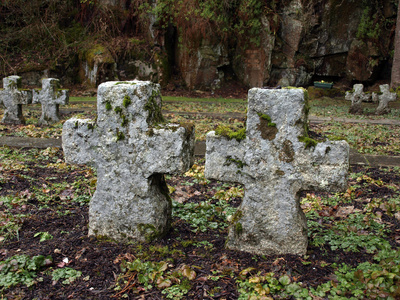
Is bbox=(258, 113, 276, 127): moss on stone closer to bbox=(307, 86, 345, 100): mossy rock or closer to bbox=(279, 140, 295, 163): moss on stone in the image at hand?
bbox=(279, 140, 295, 163): moss on stone

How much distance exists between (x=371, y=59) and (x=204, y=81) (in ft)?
30.1

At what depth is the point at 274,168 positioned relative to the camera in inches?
113

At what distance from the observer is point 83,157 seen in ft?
10.3

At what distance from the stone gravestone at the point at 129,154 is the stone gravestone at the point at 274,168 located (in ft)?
1.24

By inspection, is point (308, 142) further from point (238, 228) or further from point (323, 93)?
point (323, 93)

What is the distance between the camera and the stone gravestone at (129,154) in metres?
2.97

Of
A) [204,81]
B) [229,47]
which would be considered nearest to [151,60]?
[204,81]

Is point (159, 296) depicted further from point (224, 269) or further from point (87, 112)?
point (87, 112)

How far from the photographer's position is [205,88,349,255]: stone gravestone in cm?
274

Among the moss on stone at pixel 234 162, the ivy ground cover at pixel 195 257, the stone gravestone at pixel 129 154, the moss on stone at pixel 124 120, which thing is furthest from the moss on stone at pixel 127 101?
the ivy ground cover at pixel 195 257

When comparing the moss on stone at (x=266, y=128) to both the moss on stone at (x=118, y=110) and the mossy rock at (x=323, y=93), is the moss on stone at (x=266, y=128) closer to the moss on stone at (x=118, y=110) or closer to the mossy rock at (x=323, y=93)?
the moss on stone at (x=118, y=110)

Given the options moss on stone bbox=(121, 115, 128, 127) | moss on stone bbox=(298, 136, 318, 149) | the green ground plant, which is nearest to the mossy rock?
moss on stone bbox=(298, 136, 318, 149)

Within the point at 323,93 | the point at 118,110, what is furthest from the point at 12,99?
the point at 323,93

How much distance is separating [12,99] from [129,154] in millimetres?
7920
